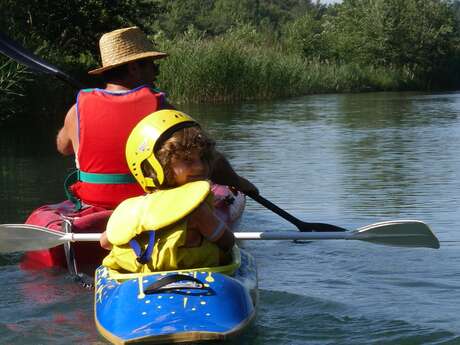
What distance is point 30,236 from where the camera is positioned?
199 inches

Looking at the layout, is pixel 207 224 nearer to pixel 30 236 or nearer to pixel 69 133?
pixel 30 236

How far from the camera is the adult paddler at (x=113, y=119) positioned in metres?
5.31

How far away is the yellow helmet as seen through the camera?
3.94 metres

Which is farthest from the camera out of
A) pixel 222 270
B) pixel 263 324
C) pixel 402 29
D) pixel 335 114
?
pixel 402 29

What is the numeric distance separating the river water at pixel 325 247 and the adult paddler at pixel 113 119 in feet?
1.84

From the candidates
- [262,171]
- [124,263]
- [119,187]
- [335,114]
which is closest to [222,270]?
[124,263]

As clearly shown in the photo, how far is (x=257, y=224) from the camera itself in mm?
7570

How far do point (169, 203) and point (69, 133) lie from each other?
1712mm

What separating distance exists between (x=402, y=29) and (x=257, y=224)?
148 ft

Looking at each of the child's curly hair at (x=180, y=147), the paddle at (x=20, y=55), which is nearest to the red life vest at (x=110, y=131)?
the child's curly hair at (x=180, y=147)

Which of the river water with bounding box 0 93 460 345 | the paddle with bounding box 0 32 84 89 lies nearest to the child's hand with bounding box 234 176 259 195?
the river water with bounding box 0 93 460 345

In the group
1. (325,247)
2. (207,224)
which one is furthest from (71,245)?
(325,247)

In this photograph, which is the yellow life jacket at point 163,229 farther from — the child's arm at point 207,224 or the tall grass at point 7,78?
the tall grass at point 7,78

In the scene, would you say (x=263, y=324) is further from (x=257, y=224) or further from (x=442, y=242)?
(x=257, y=224)
